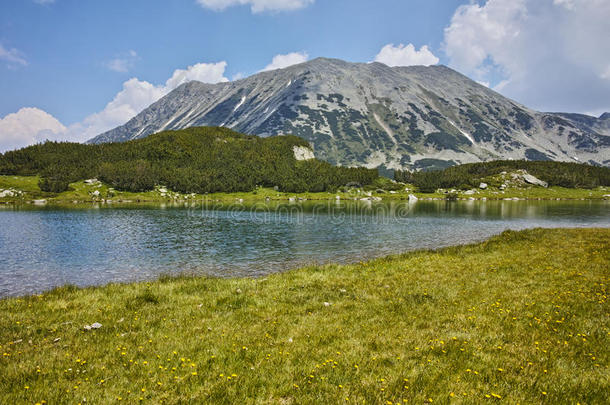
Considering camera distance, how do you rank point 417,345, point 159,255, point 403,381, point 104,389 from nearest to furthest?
1. point 104,389
2. point 403,381
3. point 417,345
4. point 159,255

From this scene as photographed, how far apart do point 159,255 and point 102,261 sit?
6.28 m

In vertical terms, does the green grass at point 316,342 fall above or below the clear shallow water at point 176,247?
above

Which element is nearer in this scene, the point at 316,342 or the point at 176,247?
the point at 316,342

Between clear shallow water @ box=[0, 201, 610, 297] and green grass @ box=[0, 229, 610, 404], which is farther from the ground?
green grass @ box=[0, 229, 610, 404]

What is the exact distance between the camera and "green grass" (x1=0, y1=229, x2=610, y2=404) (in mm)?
9086

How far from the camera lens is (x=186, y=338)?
40.9ft

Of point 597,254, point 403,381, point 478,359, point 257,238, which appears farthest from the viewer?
point 257,238

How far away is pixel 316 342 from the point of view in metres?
12.1

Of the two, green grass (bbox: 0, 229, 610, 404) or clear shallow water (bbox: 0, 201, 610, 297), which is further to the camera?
clear shallow water (bbox: 0, 201, 610, 297)

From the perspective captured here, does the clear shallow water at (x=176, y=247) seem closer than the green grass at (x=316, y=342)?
No

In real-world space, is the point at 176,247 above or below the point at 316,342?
below

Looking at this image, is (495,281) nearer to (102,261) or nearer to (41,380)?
(41,380)

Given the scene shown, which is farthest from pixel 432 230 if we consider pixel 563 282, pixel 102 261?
pixel 102 261

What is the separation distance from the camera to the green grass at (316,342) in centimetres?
909
